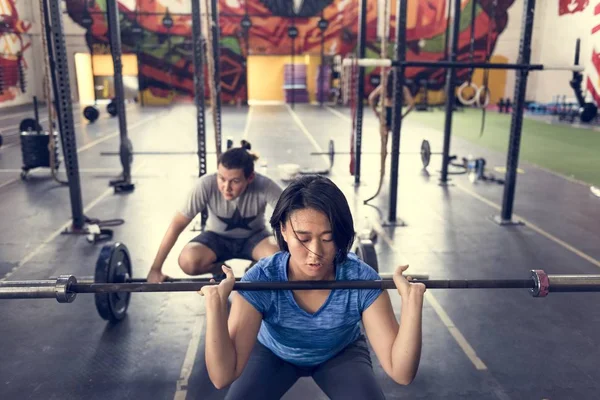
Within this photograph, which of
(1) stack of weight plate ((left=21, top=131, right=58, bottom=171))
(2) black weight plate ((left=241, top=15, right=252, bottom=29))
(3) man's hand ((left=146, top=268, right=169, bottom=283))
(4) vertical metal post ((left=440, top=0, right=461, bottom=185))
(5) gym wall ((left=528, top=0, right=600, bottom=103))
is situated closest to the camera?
(3) man's hand ((left=146, top=268, right=169, bottom=283))

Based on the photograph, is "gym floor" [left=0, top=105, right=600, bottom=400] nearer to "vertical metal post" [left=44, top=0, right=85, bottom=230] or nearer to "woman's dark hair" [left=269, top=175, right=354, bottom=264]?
"vertical metal post" [left=44, top=0, right=85, bottom=230]

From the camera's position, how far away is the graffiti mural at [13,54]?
48.1 ft

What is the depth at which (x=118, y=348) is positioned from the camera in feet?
8.25

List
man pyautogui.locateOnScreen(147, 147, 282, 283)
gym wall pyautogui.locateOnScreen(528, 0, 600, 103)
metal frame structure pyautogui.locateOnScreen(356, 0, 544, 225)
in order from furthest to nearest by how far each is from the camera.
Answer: gym wall pyautogui.locateOnScreen(528, 0, 600, 103)
metal frame structure pyautogui.locateOnScreen(356, 0, 544, 225)
man pyautogui.locateOnScreen(147, 147, 282, 283)

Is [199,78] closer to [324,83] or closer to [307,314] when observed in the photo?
[307,314]

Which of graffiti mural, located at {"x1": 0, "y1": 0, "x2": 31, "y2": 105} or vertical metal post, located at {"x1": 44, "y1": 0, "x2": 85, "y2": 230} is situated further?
graffiti mural, located at {"x1": 0, "y1": 0, "x2": 31, "y2": 105}

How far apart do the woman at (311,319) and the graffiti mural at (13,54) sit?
621 inches

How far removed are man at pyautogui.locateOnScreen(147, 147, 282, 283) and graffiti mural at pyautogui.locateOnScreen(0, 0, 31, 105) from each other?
14.5 metres

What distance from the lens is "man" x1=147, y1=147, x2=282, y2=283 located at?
260 centimetres

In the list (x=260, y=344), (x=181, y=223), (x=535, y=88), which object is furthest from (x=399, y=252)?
(x=535, y=88)

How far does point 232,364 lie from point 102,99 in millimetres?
19193

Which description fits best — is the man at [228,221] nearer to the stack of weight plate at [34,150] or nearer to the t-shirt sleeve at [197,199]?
the t-shirt sleeve at [197,199]

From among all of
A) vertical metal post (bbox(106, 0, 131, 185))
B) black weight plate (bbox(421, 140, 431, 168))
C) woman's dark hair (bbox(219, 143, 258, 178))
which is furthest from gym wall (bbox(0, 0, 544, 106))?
woman's dark hair (bbox(219, 143, 258, 178))

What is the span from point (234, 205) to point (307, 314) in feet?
4.60
